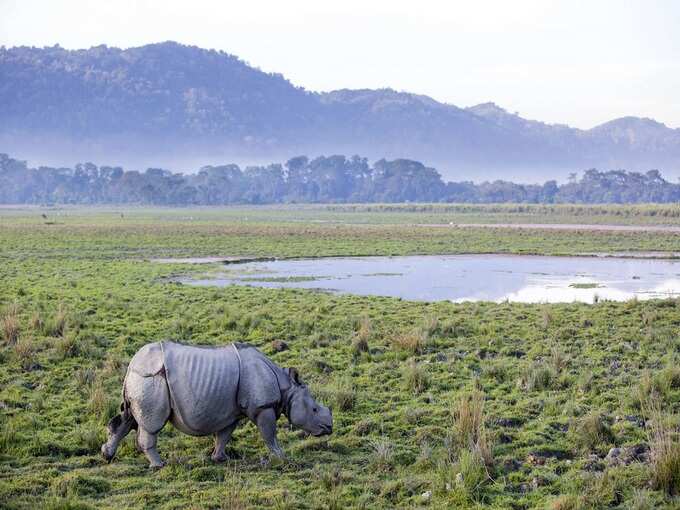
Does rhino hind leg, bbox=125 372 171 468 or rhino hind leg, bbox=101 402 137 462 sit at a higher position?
rhino hind leg, bbox=125 372 171 468

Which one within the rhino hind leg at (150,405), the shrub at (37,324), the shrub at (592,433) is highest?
the rhino hind leg at (150,405)

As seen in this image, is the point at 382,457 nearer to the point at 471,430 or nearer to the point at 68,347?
the point at 471,430

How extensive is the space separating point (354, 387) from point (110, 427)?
4.58 m

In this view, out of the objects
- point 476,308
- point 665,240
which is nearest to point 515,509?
point 476,308

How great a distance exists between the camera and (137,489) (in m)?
8.95

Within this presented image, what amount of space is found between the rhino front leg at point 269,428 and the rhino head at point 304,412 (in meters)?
0.29

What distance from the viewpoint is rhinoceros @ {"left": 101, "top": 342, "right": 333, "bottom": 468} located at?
9.52 meters

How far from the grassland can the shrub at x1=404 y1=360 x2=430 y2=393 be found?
0.03 meters

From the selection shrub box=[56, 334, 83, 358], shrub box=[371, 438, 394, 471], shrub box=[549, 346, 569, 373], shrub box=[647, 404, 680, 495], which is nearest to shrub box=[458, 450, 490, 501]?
shrub box=[371, 438, 394, 471]

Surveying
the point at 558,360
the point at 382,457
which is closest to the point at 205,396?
the point at 382,457

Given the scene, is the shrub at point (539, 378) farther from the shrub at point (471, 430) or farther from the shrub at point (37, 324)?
the shrub at point (37, 324)

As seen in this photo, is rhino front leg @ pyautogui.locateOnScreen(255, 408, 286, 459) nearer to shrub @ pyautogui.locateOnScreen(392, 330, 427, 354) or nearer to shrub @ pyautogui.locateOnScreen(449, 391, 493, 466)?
shrub @ pyautogui.locateOnScreen(449, 391, 493, 466)

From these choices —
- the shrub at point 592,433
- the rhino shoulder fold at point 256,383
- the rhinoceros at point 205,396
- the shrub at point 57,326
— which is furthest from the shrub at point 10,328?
the shrub at point 592,433

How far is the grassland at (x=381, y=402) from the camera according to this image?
29.3ft
